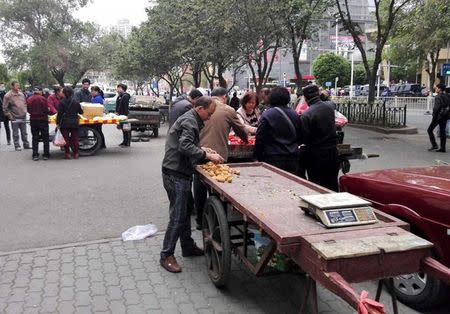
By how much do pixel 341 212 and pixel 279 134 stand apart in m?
2.27

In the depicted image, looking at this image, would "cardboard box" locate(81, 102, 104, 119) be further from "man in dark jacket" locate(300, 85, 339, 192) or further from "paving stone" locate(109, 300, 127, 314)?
"paving stone" locate(109, 300, 127, 314)

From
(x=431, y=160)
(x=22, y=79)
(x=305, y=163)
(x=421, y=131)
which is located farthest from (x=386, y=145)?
(x=22, y=79)

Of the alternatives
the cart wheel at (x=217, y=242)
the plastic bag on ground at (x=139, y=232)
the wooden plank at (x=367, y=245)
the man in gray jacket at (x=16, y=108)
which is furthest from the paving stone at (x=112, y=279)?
the man in gray jacket at (x=16, y=108)

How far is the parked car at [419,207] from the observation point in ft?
12.3

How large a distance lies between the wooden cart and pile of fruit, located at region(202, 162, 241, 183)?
0.10m

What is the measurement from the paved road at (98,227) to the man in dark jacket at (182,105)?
1.50m

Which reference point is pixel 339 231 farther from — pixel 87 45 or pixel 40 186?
pixel 87 45

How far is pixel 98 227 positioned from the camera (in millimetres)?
6410

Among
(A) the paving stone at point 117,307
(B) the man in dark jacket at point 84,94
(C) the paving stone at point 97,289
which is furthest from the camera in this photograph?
(B) the man in dark jacket at point 84,94

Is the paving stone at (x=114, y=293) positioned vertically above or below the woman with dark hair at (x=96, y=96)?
below

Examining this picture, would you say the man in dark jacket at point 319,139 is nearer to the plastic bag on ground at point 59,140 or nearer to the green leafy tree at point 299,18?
the plastic bag on ground at point 59,140

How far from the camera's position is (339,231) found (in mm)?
3139

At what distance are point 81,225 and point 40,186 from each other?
2828 mm

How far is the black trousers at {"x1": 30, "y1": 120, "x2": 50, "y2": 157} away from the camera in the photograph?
38.0 feet
